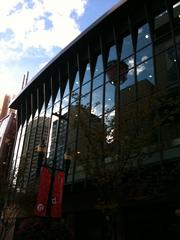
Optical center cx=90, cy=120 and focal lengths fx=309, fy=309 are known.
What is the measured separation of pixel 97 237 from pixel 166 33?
13910mm

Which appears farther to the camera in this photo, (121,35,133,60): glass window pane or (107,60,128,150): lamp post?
(121,35,133,60): glass window pane

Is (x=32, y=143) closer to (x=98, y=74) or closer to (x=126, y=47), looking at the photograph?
(x=98, y=74)

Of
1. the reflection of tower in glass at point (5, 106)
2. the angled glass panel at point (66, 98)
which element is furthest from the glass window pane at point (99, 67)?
the reflection of tower in glass at point (5, 106)

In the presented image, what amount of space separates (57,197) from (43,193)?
142 cm

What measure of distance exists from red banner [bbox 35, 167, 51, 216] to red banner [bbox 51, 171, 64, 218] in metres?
0.59

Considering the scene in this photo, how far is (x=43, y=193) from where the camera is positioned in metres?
15.4

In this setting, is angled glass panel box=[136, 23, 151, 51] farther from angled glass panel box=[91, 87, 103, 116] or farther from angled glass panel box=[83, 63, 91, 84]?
angled glass panel box=[83, 63, 91, 84]

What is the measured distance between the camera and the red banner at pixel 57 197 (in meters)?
15.6

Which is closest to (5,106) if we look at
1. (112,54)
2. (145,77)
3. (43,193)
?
(112,54)

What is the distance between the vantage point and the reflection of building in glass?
13.3m

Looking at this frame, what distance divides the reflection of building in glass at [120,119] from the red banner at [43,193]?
3.77 feet

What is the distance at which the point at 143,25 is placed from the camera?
71.2ft

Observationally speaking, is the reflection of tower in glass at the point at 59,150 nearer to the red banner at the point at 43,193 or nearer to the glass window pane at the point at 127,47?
the glass window pane at the point at 127,47

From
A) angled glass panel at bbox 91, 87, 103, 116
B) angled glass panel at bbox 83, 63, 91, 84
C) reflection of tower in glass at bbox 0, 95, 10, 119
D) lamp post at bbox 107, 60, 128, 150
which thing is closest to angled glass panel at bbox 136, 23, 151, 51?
lamp post at bbox 107, 60, 128, 150
